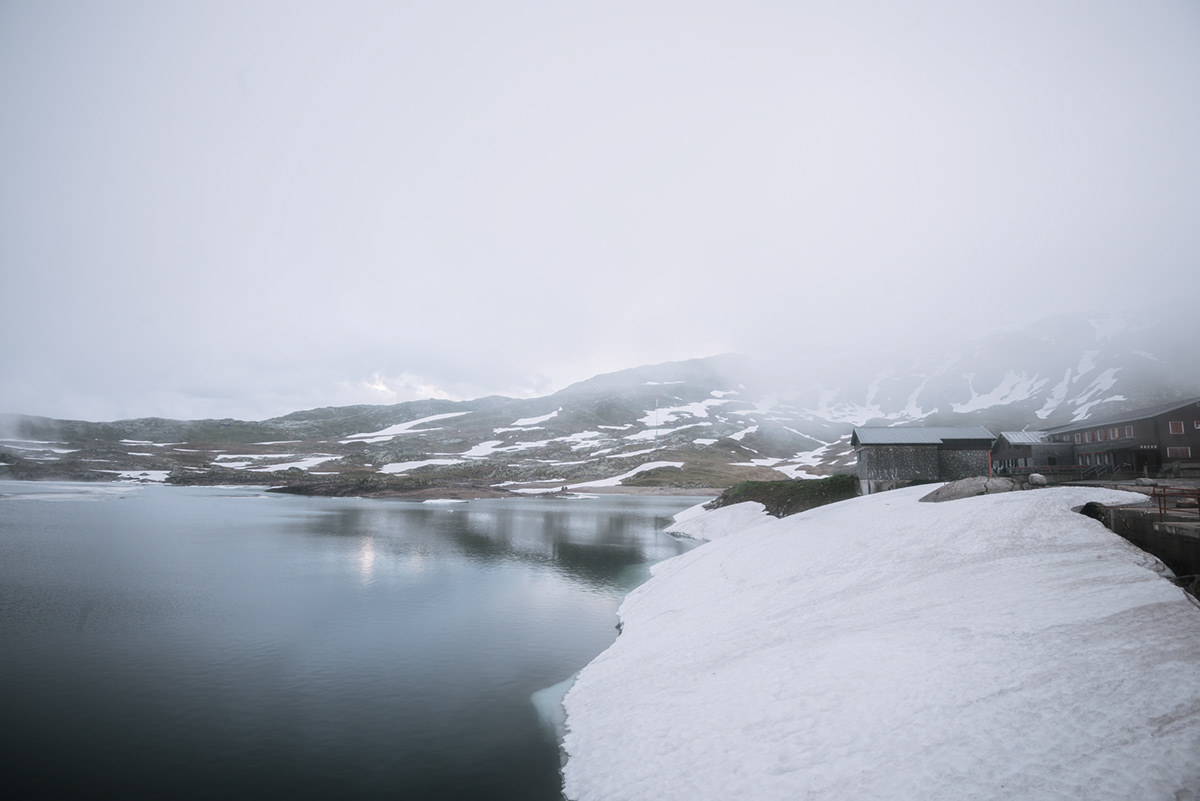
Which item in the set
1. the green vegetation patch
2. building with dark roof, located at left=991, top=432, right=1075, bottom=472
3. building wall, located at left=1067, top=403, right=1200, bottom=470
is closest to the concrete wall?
the green vegetation patch

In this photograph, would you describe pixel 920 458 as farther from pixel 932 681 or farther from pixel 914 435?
pixel 932 681

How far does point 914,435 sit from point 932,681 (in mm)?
39217

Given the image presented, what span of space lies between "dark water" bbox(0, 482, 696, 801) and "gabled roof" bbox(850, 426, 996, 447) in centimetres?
2146

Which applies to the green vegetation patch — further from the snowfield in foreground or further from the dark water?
the snowfield in foreground

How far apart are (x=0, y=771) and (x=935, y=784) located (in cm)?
2118

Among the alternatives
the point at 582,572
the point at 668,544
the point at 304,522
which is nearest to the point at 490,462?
Result: the point at 304,522

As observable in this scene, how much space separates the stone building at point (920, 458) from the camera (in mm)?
43875

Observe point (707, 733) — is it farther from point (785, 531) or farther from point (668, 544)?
point (668, 544)

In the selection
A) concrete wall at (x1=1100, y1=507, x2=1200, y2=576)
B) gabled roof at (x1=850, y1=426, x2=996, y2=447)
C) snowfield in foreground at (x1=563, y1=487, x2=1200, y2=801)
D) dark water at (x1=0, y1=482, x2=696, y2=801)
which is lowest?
dark water at (x1=0, y1=482, x2=696, y2=801)

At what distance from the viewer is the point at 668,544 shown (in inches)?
2069

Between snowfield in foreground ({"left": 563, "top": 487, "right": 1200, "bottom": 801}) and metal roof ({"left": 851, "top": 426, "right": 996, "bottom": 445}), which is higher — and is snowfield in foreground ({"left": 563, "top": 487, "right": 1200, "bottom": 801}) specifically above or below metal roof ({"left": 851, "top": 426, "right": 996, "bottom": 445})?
below

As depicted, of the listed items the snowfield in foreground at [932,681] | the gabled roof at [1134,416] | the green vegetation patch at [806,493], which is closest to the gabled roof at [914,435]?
the green vegetation patch at [806,493]

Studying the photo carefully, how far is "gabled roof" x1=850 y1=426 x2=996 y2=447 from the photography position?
4422cm

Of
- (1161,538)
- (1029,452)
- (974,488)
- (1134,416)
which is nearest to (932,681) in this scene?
(1161,538)
